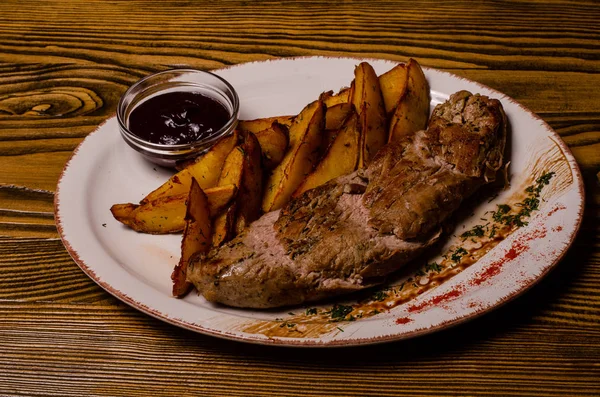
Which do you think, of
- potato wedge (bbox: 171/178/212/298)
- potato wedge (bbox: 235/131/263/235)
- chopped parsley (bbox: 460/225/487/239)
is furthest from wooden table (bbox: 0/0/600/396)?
potato wedge (bbox: 235/131/263/235)

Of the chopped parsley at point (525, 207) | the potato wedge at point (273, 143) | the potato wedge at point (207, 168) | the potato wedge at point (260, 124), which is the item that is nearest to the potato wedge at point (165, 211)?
the potato wedge at point (207, 168)

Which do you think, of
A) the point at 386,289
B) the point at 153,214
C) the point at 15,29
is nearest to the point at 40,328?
the point at 153,214

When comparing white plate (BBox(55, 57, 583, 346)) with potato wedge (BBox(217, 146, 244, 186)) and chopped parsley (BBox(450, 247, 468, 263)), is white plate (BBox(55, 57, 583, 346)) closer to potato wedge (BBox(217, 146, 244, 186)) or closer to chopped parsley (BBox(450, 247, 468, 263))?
chopped parsley (BBox(450, 247, 468, 263))

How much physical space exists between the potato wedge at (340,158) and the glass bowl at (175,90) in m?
0.81

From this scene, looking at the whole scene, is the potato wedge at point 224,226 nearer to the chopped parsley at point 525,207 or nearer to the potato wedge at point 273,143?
the potato wedge at point 273,143

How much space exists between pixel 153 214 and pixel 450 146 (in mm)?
1855

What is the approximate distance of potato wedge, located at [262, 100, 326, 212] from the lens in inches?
152

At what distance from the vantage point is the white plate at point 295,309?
3281 mm

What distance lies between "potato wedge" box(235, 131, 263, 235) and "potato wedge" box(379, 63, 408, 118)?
1080 millimetres

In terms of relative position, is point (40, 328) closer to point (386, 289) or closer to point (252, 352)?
point (252, 352)

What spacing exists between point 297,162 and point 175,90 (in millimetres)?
1631

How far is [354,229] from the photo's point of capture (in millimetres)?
3475

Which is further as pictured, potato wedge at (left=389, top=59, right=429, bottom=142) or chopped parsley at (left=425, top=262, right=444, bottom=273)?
potato wedge at (left=389, top=59, right=429, bottom=142)

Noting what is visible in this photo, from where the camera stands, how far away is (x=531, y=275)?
339 cm
